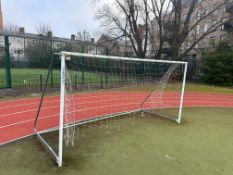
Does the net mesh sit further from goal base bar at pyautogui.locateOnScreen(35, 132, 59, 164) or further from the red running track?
goal base bar at pyautogui.locateOnScreen(35, 132, 59, 164)

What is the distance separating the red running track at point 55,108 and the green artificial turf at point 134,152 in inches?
32.0

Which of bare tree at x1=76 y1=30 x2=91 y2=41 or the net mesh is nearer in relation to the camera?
the net mesh

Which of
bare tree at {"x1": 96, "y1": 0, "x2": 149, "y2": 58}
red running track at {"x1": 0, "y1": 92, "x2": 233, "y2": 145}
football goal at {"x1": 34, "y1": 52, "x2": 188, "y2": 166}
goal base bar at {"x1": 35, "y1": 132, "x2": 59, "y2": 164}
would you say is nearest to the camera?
goal base bar at {"x1": 35, "y1": 132, "x2": 59, "y2": 164}

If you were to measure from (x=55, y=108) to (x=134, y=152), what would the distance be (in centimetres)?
414

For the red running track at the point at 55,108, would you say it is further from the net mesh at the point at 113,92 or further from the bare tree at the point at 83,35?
the bare tree at the point at 83,35

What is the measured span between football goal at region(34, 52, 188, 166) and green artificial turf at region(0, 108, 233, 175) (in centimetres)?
86

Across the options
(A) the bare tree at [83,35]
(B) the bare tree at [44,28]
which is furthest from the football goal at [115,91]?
(B) the bare tree at [44,28]

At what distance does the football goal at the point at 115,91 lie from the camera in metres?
6.33

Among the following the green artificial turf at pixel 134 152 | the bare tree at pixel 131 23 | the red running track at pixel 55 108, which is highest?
the bare tree at pixel 131 23

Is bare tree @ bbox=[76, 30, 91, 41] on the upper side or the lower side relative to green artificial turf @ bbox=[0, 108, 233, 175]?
upper

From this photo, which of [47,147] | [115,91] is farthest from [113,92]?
[47,147]

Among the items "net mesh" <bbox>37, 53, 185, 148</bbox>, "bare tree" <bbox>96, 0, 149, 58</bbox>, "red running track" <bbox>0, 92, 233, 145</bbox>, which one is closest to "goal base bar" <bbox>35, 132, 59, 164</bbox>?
"red running track" <bbox>0, 92, 233, 145</bbox>

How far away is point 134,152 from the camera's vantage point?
12.9 ft

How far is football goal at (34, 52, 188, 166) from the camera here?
633 centimetres
